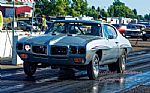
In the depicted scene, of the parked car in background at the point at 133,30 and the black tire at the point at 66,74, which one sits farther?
the parked car in background at the point at 133,30

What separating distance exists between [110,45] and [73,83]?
7.43 feet

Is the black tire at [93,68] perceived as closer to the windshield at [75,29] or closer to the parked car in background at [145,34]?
the windshield at [75,29]

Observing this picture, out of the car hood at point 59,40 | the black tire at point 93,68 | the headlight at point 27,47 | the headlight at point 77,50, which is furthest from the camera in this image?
the black tire at point 93,68

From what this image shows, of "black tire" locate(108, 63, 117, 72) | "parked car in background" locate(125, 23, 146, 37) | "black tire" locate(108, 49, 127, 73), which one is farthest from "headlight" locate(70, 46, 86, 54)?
"parked car in background" locate(125, 23, 146, 37)

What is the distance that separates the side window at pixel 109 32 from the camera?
13929 mm

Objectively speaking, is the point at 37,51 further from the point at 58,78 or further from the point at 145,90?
the point at 145,90

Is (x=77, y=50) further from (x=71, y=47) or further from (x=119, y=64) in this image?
(x=119, y=64)

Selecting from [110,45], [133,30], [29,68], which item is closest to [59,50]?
[29,68]

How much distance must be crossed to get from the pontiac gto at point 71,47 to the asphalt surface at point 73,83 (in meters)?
0.40

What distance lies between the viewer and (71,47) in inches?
471

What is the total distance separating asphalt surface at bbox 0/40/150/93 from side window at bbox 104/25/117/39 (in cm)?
113

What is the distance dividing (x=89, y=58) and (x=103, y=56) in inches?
44.6

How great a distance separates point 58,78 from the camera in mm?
12922

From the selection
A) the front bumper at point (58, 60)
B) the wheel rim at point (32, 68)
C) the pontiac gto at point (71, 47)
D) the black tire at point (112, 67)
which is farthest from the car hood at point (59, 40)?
the black tire at point (112, 67)
